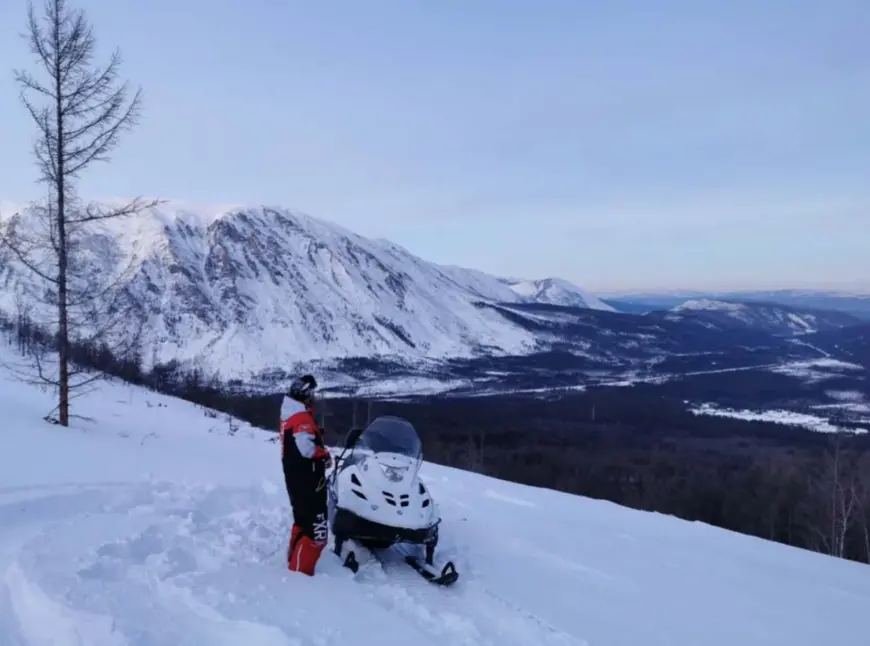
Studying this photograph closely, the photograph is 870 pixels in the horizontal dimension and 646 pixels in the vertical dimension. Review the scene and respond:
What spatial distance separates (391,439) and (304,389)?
5.44 ft

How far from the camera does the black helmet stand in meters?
7.42

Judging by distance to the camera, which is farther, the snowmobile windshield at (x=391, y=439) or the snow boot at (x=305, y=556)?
the snowmobile windshield at (x=391, y=439)

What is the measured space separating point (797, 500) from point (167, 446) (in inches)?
1709

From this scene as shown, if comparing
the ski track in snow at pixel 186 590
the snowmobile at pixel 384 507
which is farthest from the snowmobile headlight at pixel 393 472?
the ski track in snow at pixel 186 590

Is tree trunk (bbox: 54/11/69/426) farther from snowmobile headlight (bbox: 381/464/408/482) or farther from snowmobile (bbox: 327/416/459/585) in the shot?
snowmobile headlight (bbox: 381/464/408/482)

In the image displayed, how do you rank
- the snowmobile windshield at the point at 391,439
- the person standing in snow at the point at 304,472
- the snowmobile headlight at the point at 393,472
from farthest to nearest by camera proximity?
the snowmobile windshield at the point at 391,439
the snowmobile headlight at the point at 393,472
the person standing in snow at the point at 304,472

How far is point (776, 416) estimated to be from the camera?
9919 cm

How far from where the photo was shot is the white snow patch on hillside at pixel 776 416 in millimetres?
85875

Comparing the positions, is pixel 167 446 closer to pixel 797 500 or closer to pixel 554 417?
pixel 797 500

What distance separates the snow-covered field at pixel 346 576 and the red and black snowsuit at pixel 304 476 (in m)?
0.36

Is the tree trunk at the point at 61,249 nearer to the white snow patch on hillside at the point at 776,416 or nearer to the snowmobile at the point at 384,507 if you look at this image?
the snowmobile at the point at 384,507

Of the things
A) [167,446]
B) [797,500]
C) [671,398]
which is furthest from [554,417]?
[167,446]

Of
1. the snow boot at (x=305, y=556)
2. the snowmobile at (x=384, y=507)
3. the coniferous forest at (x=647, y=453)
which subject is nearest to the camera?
the snow boot at (x=305, y=556)

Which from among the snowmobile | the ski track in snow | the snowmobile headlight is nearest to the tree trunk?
the ski track in snow
